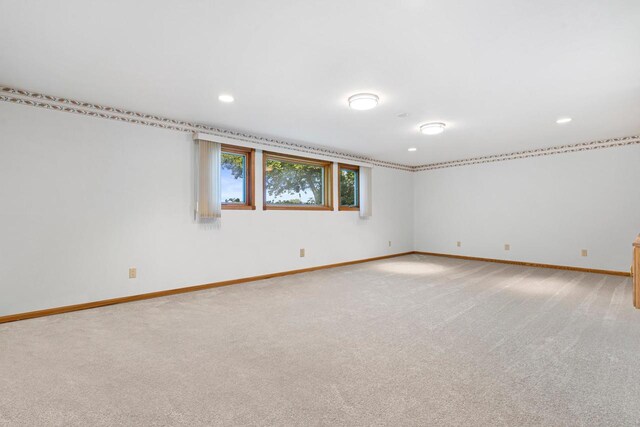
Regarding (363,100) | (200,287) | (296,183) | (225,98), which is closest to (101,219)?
(200,287)

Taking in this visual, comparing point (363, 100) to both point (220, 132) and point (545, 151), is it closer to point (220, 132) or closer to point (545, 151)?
point (220, 132)

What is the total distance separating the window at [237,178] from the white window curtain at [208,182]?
239 mm

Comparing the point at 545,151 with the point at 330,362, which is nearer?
the point at 330,362

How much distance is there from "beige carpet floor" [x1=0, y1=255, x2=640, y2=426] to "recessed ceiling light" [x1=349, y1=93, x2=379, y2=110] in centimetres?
214

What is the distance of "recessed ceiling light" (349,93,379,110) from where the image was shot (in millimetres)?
3188

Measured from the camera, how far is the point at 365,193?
21.4 ft

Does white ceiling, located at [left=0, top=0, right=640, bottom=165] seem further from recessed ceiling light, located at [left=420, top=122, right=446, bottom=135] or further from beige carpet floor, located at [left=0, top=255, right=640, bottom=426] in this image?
beige carpet floor, located at [left=0, top=255, right=640, bottom=426]

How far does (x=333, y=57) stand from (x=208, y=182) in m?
2.56

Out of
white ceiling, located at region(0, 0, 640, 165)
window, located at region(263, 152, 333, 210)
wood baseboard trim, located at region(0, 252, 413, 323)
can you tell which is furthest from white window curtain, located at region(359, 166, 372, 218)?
white ceiling, located at region(0, 0, 640, 165)

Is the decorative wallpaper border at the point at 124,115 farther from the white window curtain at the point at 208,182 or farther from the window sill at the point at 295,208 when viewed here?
Result: the window sill at the point at 295,208

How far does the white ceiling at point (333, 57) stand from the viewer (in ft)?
6.27

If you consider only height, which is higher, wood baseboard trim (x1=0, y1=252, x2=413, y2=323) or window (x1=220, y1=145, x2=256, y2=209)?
window (x1=220, y1=145, x2=256, y2=209)

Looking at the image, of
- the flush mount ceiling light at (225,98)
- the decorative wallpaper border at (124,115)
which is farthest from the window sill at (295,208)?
the flush mount ceiling light at (225,98)

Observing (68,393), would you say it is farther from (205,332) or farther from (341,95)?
(341,95)
